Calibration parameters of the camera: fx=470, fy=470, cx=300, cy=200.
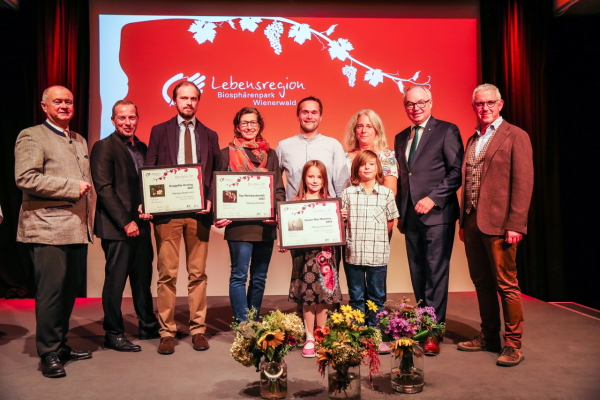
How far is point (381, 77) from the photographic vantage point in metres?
5.38

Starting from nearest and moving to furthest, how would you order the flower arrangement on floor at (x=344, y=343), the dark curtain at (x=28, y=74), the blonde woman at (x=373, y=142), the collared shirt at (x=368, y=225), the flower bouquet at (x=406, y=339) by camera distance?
the flower arrangement on floor at (x=344, y=343)
the flower bouquet at (x=406, y=339)
the collared shirt at (x=368, y=225)
the blonde woman at (x=373, y=142)
the dark curtain at (x=28, y=74)

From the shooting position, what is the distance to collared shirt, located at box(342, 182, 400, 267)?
3178 millimetres

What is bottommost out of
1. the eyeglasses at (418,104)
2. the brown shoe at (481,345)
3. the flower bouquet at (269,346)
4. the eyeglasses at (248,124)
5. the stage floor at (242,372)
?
the stage floor at (242,372)

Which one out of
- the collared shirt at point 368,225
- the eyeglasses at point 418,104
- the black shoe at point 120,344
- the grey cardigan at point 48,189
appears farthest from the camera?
the eyeglasses at point 418,104

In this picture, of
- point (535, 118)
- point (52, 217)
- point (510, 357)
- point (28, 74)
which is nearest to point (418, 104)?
point (510, 357)

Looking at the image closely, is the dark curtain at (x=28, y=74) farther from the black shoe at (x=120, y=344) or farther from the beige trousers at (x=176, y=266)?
the beige trousers at (x=176, y=266)

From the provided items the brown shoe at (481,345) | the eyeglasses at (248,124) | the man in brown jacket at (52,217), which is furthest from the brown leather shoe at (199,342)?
the brown shoe at (481,345)

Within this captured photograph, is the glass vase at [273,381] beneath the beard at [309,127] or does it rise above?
beneath

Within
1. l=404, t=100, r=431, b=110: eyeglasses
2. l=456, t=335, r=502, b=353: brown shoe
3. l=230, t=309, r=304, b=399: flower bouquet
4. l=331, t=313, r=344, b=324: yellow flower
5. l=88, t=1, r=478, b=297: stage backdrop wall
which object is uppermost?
l=88, t=1, r=478, b=297: stage backdrop wall

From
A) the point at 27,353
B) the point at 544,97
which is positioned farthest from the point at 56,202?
the point at 544,97

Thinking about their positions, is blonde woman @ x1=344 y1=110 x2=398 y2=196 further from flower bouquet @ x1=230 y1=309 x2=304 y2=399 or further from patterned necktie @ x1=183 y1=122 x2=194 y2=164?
flower bouquet @ x1=230 y1=309 x2=304 y2=399

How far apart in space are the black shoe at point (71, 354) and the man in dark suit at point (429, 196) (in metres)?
2.36

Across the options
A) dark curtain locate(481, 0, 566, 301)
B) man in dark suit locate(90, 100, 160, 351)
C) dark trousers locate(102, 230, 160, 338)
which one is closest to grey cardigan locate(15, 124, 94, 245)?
man in dark suit locate(90, 100, 160, 351)

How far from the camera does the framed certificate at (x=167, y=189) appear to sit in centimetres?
325
